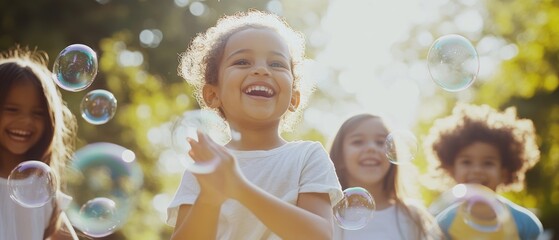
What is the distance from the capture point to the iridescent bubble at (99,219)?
488 cm

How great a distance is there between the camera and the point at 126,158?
17.8 feet

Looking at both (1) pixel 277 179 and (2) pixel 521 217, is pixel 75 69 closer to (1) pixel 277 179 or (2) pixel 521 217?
(1) pixel 277 179

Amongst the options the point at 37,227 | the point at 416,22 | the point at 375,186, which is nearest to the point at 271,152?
the point at 37,227

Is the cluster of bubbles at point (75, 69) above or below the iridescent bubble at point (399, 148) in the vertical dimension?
above

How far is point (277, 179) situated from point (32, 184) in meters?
1.55

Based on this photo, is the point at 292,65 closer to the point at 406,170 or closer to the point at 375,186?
the point at 375,186

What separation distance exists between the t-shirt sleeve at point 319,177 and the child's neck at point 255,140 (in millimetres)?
169

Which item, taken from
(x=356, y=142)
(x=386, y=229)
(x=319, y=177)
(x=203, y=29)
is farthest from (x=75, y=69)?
(x=203, y=29)

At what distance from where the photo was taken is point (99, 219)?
492cm

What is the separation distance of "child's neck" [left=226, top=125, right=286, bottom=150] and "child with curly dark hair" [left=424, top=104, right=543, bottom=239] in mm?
2184

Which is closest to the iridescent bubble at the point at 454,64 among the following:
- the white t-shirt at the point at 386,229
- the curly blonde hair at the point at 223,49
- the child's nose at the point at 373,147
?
the child's nose at the point at 373,147

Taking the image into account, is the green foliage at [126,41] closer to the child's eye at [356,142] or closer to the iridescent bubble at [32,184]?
the child's eye at [356,142]

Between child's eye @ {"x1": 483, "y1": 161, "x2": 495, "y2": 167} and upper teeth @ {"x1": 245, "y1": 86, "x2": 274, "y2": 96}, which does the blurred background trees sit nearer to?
child's eye @ {"x1": 483, "y1": 161, "x2": 495, "y2": 167}

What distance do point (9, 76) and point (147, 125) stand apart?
1159cm
